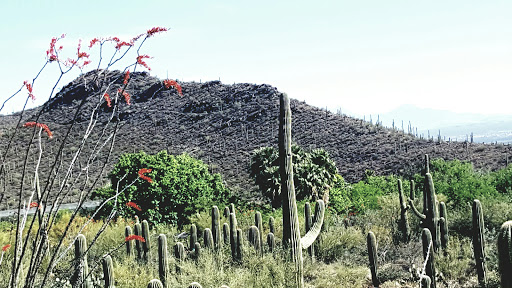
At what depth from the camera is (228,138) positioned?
42.6 m

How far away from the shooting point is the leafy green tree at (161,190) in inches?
579

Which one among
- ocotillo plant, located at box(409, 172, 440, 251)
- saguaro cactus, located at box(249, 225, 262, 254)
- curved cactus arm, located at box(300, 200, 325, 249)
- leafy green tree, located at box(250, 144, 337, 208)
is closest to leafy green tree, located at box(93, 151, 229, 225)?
leafy green tree, located at box(250, 144, 337, 208)

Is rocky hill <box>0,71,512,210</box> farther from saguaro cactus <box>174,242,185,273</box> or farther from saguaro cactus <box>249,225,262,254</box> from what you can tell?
saguaro cactus <box>174,242,185,273</box>

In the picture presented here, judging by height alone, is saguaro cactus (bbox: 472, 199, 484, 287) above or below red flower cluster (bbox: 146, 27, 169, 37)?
below

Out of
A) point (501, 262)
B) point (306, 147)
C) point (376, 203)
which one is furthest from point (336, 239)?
point (306, 147)

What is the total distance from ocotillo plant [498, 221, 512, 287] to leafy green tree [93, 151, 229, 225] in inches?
493

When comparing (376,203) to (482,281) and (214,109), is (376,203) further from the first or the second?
(214,109)

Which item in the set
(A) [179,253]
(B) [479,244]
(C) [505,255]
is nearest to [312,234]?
(C) [505,255]

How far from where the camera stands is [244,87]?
52.6 meters

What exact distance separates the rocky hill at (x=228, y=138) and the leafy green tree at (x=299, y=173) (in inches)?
399

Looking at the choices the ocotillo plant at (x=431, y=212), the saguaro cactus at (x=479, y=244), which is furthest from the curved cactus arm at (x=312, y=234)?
the ocotillo plant at (x=431, y=212)

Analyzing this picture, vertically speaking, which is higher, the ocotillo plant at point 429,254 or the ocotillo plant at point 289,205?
the ocotillo plant at point 289,205

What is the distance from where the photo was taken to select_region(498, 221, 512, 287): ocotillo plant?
2.55 m

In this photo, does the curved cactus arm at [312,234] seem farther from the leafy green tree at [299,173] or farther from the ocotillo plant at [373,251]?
the leafy green tree at [299,173]
